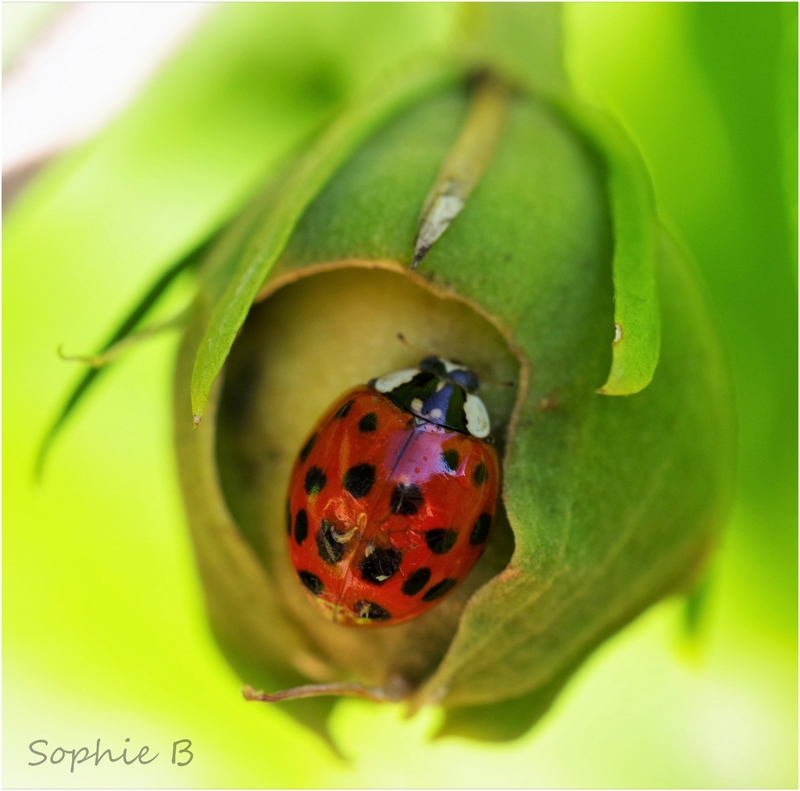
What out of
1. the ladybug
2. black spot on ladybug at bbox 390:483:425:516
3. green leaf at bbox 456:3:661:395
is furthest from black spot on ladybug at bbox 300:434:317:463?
green leaf at bbox 456:3:661:395

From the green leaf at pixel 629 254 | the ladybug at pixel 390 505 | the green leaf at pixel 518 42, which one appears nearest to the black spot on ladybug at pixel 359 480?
the ladybug at pixel 390 505

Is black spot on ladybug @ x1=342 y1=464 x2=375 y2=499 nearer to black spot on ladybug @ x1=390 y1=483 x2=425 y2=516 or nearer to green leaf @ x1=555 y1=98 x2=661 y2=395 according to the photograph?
black spot on ladybug @ x1=390 y1=483 x2=425 y2=516

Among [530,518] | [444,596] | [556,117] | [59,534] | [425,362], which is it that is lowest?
[59,534]

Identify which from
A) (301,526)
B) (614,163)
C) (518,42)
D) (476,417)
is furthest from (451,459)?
(518,42)

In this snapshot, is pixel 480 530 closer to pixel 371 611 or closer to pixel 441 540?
pixel 441 540

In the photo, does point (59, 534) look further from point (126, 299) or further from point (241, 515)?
point (241, 515)

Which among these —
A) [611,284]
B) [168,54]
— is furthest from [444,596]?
[168,54]

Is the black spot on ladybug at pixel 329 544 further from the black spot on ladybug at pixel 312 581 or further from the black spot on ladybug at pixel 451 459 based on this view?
the black spot on ladybug at pixel 451 459
